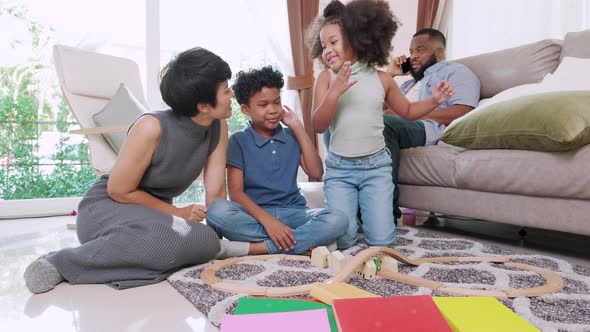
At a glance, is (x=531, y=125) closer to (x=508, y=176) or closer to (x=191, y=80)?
(x=508, y=176)

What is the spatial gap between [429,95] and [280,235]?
4.39ft

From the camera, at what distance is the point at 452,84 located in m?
2.34

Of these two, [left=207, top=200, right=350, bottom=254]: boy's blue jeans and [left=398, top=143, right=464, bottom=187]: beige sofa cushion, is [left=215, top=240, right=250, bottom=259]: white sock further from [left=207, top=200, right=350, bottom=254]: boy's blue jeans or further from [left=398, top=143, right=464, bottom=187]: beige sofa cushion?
[left=398, top=143, right=464, bottom=187]: beige sofa cushion

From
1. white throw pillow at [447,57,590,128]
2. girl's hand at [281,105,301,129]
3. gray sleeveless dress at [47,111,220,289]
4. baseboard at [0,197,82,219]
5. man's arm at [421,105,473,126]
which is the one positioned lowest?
baseboard at [0,197,82,219]

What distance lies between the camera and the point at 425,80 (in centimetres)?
247

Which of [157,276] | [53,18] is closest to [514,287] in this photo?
[157,276]

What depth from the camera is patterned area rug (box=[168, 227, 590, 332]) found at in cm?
94

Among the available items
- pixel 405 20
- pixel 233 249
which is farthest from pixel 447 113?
pixel 405 20

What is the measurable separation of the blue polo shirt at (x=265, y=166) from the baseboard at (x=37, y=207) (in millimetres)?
1942

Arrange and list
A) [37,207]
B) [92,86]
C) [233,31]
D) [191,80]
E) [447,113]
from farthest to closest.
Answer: [233,31] → [37,207] → [92,86] → [447,113] → [191,80]

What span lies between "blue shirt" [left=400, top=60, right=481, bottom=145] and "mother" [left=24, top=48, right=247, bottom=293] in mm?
1191

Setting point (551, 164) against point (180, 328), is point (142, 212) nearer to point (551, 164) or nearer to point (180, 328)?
point (180, 328)

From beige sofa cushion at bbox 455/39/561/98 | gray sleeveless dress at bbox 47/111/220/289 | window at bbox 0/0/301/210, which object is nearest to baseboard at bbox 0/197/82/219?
window at bbox 0/0/301/210

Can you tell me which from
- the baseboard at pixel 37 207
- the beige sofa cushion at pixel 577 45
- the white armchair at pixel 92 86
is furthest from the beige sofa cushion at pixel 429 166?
the baseboard at pixel 37 207
